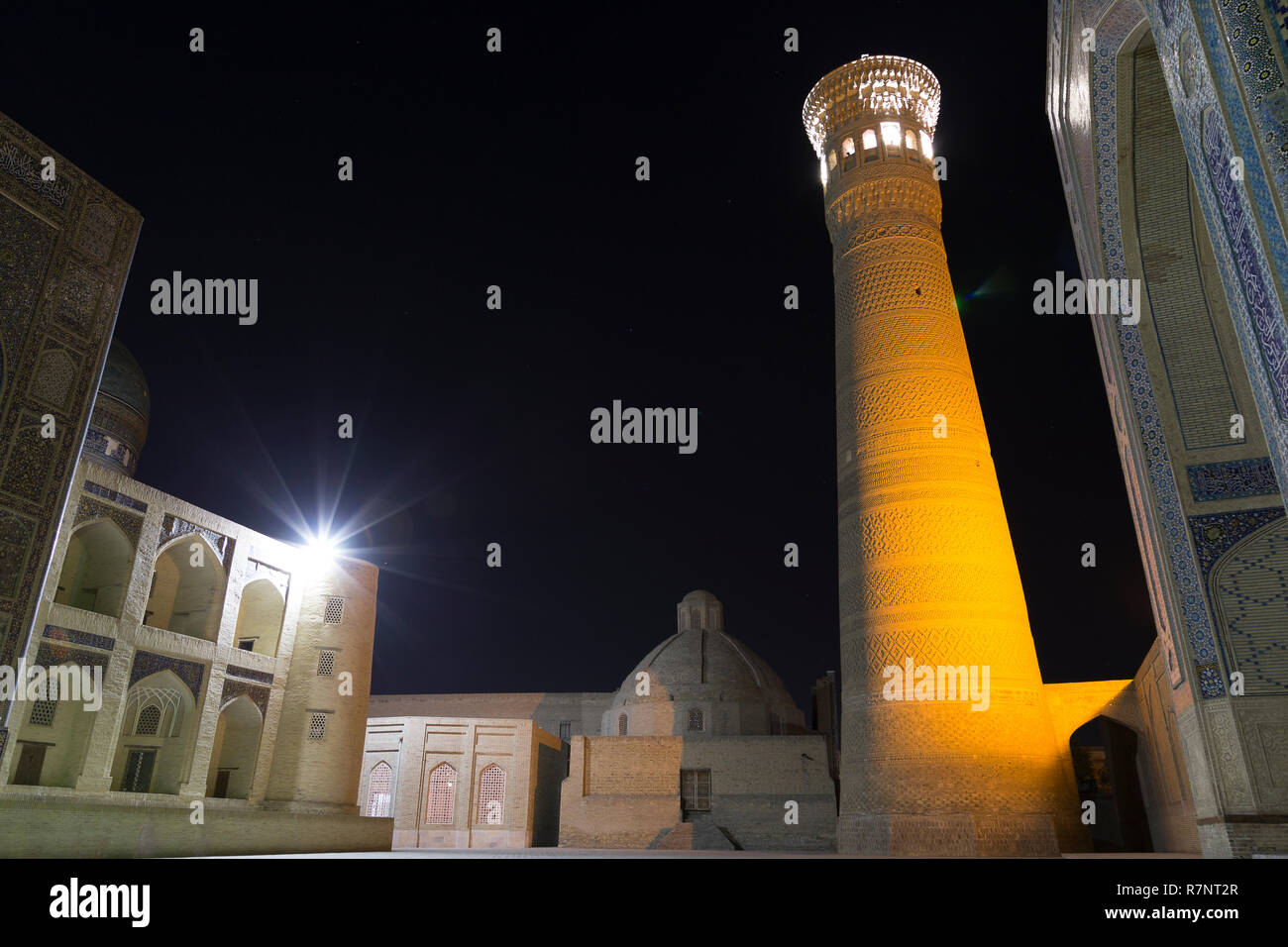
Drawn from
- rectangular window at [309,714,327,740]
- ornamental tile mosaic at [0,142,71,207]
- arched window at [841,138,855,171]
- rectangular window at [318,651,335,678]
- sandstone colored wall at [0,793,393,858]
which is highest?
arched window at [841,138,855,171]

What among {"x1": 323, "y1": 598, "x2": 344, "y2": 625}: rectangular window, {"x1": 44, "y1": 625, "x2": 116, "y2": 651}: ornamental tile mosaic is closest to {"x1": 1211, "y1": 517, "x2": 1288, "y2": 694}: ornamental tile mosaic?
{"x1": 44, "y1": 625, "x2": 116, "y2": 651}: ornamental tile mosaic

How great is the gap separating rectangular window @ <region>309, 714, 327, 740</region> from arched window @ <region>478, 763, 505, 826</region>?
6.69 metres

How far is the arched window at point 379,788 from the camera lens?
19469mm

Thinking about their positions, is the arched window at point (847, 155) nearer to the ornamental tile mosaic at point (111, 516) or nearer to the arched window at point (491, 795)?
the ornamental tile mosaic at point (111, 516)

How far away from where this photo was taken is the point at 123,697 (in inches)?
433

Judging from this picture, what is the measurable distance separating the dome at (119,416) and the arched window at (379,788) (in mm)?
8457

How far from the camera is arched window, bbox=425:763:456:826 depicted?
19.4 metres

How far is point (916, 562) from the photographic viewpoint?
35.3 feet

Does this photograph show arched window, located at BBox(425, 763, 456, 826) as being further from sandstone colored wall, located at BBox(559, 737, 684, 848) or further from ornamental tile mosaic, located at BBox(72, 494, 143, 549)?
ornamental tile mosaic, located at BBox(72, 494, 143, 549)

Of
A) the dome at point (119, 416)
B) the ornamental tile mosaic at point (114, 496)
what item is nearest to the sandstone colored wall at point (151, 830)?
the ornamental tile mosaic at point (114, 496)

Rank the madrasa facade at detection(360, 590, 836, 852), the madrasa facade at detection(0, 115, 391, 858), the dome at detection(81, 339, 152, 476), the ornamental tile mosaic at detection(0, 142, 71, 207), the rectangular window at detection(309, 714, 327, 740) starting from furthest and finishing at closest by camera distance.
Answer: the madrasa facade at detection(360, 590, 836, 852) < the dome at detection(81, 339, 152, 476) < the rectangular window at detection(309, 714, 327, 740) < the ornamental tile mosaic at detection(0, 142, 71, 207) < the madrasa facade at detection(0, 115, 391, 858)
